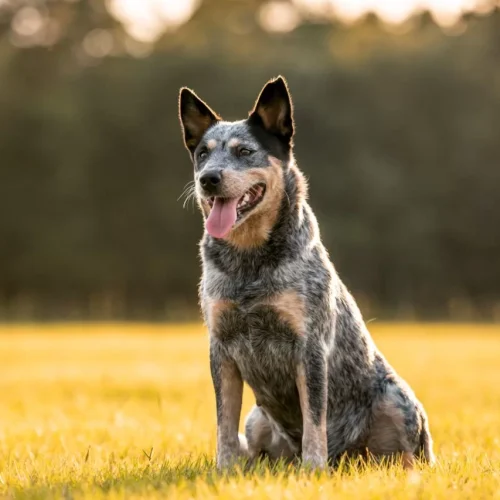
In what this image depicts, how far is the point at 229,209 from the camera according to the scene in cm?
569

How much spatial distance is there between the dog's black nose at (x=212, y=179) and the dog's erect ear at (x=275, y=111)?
1.75ft

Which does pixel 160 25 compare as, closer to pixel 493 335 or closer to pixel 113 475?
pixel 493 335

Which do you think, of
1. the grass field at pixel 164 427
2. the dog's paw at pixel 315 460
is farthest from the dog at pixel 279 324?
the grass field at pixel 164 427

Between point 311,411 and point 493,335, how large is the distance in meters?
20.9

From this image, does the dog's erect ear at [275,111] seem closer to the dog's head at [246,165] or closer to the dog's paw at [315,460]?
the dog's head at [246,165]

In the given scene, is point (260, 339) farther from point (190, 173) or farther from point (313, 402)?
point (190, 173)

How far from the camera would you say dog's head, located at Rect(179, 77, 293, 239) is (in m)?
5.69

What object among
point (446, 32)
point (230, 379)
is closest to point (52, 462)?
point (230, 379)

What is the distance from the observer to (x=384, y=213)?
127ft

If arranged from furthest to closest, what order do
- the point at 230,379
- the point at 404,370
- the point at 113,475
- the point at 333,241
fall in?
the point at 333,241, the point at 404,370, the point at 230,379, the point at 113,475

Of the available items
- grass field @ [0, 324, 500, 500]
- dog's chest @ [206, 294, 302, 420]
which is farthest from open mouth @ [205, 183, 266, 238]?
grass field @ [0, 324, 500, 500]

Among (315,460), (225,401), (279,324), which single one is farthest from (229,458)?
(279,324)

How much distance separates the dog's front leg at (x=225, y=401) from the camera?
224 inches

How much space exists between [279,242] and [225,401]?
1.00m
